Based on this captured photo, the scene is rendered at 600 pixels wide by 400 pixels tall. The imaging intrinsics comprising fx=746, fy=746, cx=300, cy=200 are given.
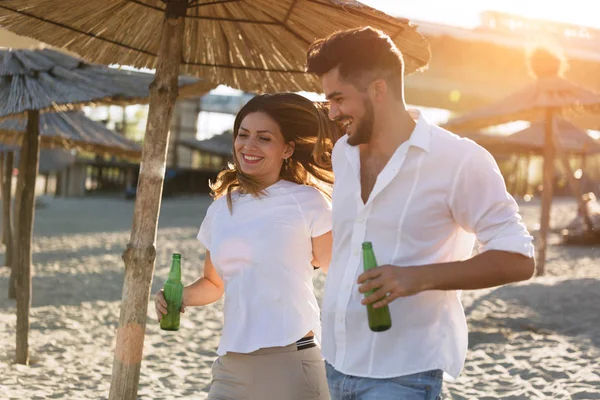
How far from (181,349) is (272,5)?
3771 millimetres

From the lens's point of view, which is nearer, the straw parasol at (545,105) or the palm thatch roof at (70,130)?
the palm thatch roof at (70,130)

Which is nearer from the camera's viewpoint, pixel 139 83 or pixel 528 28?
pixel 139 83

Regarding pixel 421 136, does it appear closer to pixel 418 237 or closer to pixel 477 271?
pixel 418 237

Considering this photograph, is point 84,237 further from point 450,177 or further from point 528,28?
point 528,28

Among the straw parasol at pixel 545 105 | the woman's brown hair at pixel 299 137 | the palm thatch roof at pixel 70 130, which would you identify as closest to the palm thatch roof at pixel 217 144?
the straw parasol at pixel 545 105

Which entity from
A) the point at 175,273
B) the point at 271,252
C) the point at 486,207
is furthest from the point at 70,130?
the point at 486,207

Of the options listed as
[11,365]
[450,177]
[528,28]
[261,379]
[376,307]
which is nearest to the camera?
[376,307]

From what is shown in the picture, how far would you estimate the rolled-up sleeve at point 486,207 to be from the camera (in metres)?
1.57

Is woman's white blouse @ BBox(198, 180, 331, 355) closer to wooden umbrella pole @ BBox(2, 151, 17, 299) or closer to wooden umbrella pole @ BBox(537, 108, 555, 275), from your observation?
wooden umbrella pole @ BBox(2, 151, 17, 299)

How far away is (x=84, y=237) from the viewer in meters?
15.0

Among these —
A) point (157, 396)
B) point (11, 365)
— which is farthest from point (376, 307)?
point (11, 365)

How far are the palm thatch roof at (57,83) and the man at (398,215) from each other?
12.4 ft

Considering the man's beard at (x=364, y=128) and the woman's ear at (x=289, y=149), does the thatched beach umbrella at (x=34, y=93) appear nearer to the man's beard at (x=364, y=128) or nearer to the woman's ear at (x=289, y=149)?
the woman's ear at (x=289, y=149)

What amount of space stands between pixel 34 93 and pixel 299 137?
3.44 m
